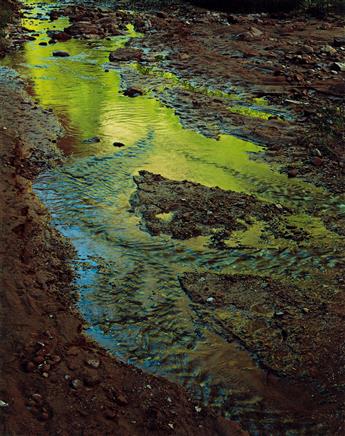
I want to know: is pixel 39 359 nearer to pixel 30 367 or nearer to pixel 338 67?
pixel 30 367

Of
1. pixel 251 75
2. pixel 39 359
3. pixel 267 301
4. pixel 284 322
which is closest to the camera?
pixel 39 359

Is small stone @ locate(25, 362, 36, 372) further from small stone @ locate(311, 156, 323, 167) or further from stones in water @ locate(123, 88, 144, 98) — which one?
stones in water @ locate(123, 88, 144, 98)

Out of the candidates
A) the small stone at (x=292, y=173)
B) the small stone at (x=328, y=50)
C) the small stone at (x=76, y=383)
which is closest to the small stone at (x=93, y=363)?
the small stone at (x=76, y=383)

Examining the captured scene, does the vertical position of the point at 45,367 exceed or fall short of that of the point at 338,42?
it falls short

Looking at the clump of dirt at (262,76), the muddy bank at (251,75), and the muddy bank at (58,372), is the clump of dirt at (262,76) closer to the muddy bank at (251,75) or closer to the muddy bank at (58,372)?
the muddy bank at (251,75)

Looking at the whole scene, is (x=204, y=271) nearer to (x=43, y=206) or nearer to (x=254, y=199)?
(x=254, y=199)

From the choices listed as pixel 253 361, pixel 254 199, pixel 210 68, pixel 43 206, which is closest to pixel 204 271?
pixel 253 361

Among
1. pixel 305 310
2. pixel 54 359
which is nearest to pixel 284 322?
pixel 305 310
